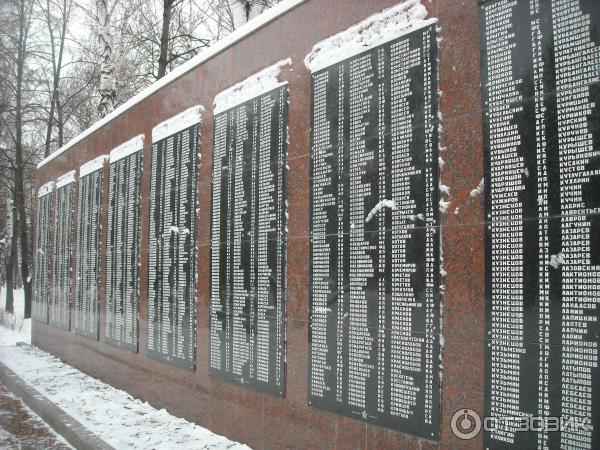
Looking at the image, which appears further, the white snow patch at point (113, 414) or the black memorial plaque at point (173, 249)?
the black memorial plaque at point (173, 249)

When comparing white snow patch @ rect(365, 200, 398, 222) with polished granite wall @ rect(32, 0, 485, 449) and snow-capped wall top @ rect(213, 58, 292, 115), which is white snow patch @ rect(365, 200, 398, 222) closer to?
polished granite wall @ rect(32, 0, 485, 449)

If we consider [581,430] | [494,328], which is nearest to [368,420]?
[494,328]

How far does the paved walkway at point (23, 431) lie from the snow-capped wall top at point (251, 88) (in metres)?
3.67

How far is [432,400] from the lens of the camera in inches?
124

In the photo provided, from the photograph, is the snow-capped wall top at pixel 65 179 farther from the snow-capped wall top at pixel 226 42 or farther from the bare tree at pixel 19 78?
the bare tree at pixel 19 78

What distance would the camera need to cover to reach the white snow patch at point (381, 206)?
137 inches

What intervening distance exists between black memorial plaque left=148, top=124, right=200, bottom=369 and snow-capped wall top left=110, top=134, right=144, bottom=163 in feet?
1.65

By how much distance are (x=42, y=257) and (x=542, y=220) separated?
36.3 ft

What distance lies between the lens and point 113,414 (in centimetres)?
614

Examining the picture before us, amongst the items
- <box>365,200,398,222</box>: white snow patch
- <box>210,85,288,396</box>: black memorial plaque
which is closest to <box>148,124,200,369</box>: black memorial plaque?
<box>210,85,288,396</box>: black memorial plaque

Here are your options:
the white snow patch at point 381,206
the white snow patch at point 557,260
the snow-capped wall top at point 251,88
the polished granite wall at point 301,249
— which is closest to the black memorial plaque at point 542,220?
the white snow patch at point 557,260

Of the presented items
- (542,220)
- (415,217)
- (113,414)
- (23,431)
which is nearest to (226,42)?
(415,217)

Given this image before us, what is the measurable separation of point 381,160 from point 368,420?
1665mm

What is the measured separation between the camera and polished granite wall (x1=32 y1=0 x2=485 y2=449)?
304 centimetres
